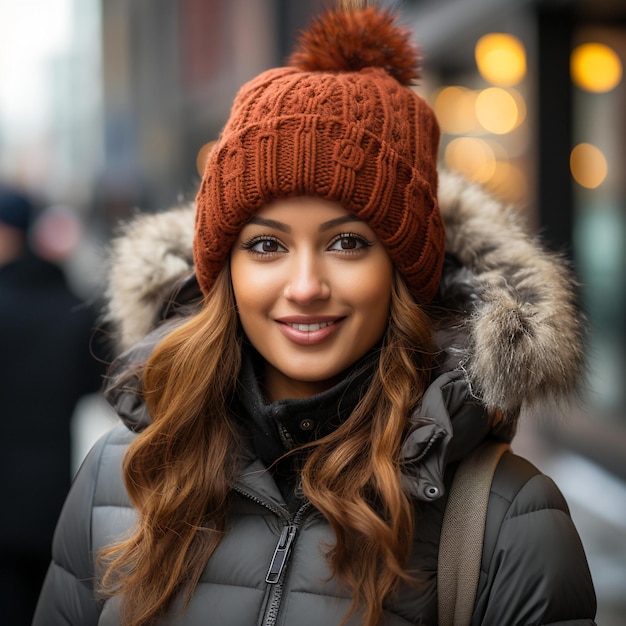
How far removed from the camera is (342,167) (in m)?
2.03

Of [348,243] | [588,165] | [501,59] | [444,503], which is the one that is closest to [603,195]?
[588,165]

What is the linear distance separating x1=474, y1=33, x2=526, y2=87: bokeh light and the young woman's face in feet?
18.0

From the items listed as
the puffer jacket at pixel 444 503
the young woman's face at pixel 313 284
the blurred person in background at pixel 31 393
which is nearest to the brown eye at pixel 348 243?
the young woman's face at pixel 313 284

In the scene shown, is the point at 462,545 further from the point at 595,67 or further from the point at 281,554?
the point at 595,67

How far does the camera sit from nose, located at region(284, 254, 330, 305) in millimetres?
1988

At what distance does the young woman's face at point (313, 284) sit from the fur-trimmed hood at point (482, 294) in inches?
9.9

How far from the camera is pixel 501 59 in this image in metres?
7.64

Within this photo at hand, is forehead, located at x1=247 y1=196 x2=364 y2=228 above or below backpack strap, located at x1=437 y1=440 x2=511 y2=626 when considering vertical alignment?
above

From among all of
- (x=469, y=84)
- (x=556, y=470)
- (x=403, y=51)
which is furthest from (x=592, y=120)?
(x=403, y=51)

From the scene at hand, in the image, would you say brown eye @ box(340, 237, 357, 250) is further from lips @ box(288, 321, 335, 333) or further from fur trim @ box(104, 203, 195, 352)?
fur trim @ box(104, 203, 195, 352)

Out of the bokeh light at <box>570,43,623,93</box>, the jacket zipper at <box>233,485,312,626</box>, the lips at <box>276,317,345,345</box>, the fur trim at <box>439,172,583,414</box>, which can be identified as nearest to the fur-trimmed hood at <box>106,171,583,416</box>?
the fur trim at <box>439,172,583,414</box>

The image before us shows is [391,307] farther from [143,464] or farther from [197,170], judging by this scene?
[197,170]

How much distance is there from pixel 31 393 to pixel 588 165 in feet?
15.7

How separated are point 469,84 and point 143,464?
713 cm
